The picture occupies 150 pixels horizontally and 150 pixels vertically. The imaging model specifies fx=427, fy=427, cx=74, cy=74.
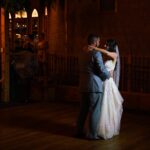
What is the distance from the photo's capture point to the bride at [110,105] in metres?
8.46

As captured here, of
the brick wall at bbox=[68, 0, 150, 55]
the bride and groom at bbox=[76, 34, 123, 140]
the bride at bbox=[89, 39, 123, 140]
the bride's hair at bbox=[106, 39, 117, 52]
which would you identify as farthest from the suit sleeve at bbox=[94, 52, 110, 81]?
the brick wall at bbox=[68, 0, 150, 55]

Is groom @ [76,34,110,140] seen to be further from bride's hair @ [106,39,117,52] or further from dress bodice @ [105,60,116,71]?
bride's hair @ [106,39,117,52]

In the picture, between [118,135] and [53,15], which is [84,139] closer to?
[118,135]

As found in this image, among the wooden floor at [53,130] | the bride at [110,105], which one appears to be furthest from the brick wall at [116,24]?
the bride at [110,105]

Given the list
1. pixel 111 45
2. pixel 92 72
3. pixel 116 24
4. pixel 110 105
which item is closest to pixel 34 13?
pixel 116 24

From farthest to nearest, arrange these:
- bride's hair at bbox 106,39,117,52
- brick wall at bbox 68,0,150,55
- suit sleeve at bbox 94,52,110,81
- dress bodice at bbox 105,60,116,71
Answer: brick wall at bbox 68,0,150,55 → bride's hair at bbox 106,39,117,52 → dress bodice at bbox 105,60,116,71 → suit sleeve at bbox 94,52,110,81

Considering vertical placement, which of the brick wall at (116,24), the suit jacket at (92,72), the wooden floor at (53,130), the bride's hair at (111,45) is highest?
the brick wall at (116,24)

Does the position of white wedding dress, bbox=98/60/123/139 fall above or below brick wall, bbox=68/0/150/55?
below

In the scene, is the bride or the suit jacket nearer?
the suit jacket

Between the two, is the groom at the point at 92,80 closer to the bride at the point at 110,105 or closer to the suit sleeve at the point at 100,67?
the suit sleeve at the point at 100,67

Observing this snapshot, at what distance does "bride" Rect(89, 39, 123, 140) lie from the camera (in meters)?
8.46

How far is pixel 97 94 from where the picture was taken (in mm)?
8438

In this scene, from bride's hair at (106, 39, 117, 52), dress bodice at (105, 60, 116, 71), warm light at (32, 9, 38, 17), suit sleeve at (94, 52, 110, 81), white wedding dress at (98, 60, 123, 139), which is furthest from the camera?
warm light at (32, 9, 38, 17)

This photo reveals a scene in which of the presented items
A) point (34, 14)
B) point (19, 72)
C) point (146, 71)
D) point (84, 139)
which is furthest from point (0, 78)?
point (34, 14)
